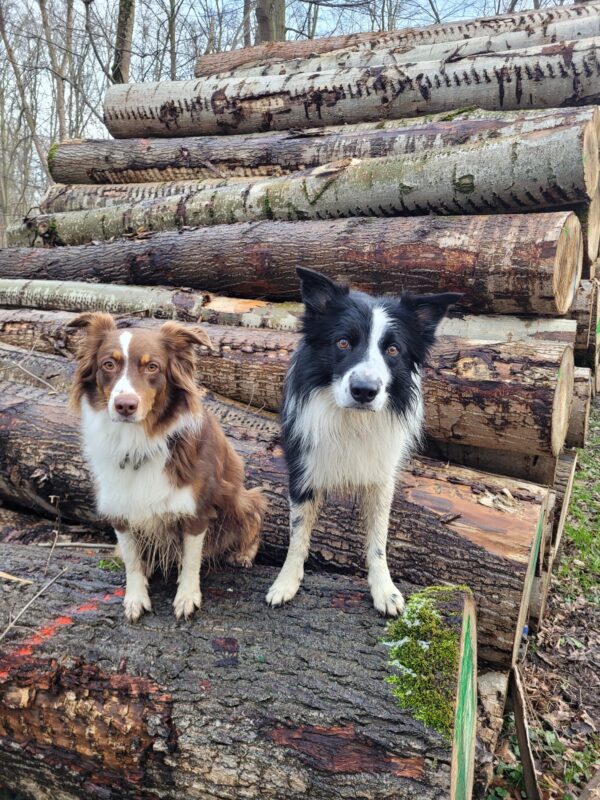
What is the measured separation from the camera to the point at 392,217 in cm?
528

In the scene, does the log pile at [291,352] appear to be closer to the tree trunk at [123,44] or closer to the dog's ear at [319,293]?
the dog's ear at [319,293]

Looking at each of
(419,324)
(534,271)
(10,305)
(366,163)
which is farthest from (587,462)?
(10,305)

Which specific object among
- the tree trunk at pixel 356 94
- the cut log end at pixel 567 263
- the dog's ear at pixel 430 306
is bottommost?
the dog's ear at pixel 430 306

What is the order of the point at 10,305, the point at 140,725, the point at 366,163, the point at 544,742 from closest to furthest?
the point at 140,725
the point at 544,742
the point at 366,163
the point at 10,305

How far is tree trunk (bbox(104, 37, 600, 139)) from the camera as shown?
6555 mm

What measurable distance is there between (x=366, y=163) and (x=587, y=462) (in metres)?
4.38

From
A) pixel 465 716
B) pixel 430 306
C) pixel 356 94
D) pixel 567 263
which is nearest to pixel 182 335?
pixel 430 306

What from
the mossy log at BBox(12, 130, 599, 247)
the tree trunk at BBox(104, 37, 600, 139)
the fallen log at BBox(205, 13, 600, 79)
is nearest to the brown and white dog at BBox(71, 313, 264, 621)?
the mossy log at BBox(12, 130, 599, 247)

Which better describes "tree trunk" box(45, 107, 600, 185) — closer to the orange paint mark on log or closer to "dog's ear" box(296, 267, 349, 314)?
"dog's ear" box(296, 267, 349, 314)

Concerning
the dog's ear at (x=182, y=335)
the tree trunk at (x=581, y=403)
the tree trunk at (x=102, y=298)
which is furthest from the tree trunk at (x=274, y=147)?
the dog's ear at (x=182, y=335)

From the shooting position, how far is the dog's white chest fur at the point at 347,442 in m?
2.89

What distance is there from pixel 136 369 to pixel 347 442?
111cm

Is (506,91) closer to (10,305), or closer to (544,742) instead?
(10,305)

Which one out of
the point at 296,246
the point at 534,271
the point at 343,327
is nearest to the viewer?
the point at 343,327
